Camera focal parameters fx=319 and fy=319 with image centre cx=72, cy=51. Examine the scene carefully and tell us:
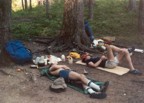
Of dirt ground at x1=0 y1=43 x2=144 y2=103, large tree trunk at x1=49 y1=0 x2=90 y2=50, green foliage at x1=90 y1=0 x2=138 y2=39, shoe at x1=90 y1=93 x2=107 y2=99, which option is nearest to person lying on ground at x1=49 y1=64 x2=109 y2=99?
shoe at x1=90 y1=93 x2=107 y2=99

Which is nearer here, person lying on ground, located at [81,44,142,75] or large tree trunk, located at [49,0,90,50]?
person lying on ground, located at [81,44,142,75]

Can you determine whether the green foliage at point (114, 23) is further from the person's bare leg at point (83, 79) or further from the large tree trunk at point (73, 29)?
the person's bare leg at point (83, 79)

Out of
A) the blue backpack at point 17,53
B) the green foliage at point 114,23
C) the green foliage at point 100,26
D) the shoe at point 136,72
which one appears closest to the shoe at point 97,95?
the shoe at point 136,72

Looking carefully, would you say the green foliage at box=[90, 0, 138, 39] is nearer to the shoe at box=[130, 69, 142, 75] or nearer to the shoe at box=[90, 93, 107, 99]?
the shoe at box=[130, 69, 142, 75]

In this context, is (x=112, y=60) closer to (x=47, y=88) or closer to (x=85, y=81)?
(x=85, y=81)

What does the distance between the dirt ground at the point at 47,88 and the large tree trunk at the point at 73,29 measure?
221cm

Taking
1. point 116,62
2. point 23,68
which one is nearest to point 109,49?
point 116,62

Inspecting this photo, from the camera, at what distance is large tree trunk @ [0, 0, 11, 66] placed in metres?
8.91

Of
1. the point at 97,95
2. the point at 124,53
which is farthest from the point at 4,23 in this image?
the point at 97,95

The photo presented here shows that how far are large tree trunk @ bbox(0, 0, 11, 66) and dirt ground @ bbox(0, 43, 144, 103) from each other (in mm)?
462

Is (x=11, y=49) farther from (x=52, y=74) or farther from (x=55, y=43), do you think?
(x=55, y=43)

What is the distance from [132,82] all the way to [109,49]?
1206 millimetres

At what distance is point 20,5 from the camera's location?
93.7ft

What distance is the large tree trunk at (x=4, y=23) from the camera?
8.91 meters
